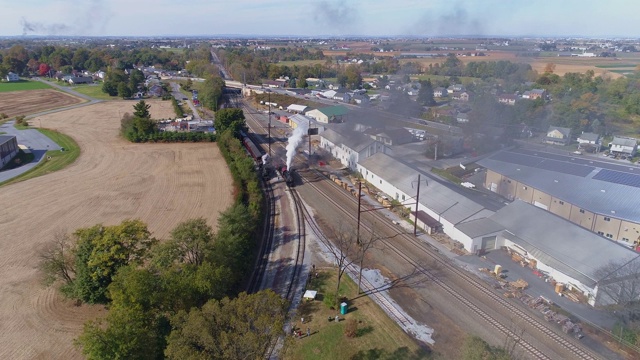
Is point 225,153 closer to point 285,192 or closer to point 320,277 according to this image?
point 285,192

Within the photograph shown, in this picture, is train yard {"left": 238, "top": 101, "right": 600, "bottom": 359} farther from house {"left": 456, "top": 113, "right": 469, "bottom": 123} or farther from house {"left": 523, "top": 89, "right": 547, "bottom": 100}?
house {"left": 523, "top": 89, "right": 547, "bottom": 100}

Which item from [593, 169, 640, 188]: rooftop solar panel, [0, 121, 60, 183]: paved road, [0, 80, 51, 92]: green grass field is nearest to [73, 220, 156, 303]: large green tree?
[0, 121, 60, 183]: paved road

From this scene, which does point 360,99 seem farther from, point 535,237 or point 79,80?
point 79,80

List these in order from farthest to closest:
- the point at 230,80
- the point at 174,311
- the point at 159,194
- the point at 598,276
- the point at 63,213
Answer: the point at 230,80, the point at 159,194, the point at 63,213, the point at 598,276, the point at 174,311

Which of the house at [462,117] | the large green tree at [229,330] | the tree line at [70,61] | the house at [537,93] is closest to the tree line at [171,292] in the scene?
the large green tree at [229,330]

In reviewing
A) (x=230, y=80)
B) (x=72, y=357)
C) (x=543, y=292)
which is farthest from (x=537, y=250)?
(x=230, y=80)
